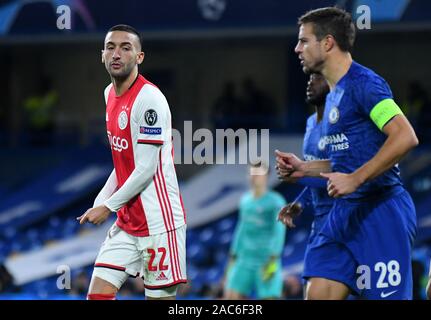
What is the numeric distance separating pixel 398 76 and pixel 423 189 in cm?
316

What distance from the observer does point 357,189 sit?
5.08 metres

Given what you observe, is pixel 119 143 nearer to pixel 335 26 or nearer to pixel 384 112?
pixel 335 26

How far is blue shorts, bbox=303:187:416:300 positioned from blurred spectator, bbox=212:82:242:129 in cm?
1021

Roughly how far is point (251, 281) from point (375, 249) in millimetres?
5289

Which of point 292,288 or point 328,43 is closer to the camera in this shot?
point 328,43

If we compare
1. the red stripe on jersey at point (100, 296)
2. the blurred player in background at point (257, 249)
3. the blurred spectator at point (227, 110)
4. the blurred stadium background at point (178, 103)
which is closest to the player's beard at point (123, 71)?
the red stripe on jersey at point (100, 296)

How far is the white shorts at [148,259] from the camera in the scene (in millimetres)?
5453

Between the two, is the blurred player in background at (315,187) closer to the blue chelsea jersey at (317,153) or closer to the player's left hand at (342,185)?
the blue chelsea jersey at (317,153)

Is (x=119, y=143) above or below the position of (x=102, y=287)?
above

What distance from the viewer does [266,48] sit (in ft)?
56.8

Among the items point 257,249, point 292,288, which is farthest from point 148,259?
point 292,288

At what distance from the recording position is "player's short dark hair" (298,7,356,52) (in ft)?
16.8

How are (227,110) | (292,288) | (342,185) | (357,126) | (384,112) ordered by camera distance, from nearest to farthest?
1. (342,185)
2. (384,112)
3. (357,126)
4. (292,288)
5. (227,110)
